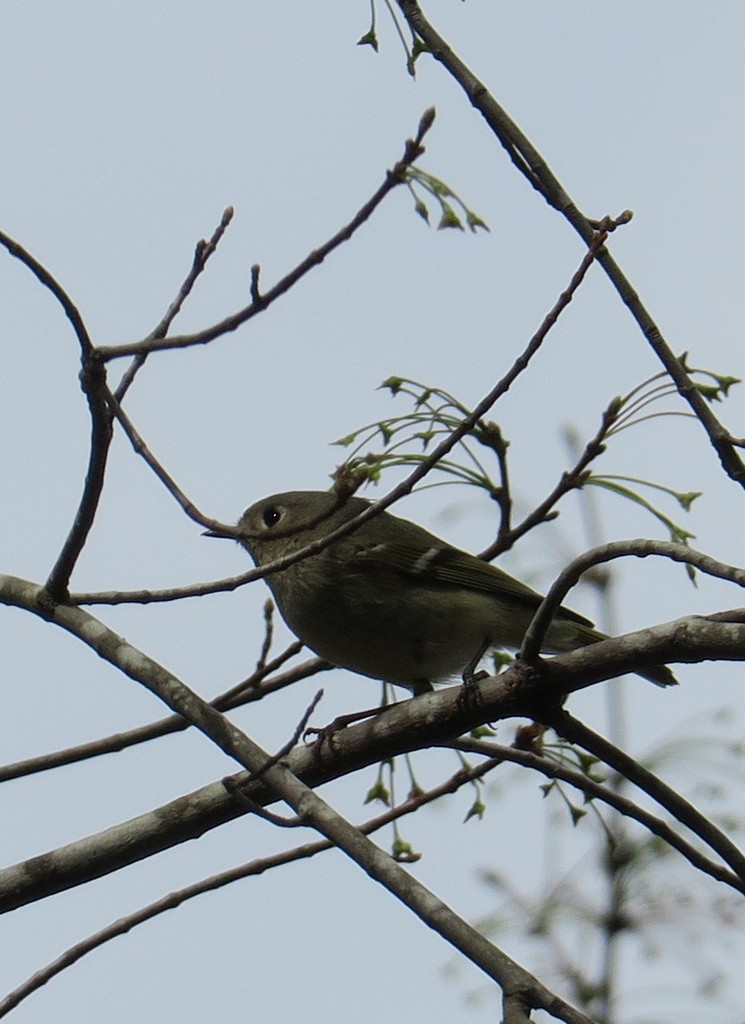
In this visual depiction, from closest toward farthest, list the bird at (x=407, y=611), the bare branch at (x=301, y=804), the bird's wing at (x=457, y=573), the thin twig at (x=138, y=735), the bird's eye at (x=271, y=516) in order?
the bare branch at (x=301, y=804), the thin twig at (x=138, y=735), the bird at (x=407, y=611), the bird's wing at (x=457, y=573), the bird's eye at (x=271, y=516)

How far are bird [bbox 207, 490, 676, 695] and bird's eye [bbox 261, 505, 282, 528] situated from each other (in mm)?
642

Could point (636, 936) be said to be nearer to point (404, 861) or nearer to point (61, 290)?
point (404, 861)

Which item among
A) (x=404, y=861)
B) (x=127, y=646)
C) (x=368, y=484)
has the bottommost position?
(x=404, y=861)

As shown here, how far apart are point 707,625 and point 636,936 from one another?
1.19 metres

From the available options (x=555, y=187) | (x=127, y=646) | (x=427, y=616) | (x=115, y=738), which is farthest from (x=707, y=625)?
(x=427, y=616)

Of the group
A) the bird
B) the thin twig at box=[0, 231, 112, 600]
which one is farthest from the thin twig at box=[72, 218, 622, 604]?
the bird

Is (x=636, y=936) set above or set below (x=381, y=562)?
below

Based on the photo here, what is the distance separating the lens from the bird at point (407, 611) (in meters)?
5.16

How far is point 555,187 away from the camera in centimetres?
343

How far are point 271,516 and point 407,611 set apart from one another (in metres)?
1.14

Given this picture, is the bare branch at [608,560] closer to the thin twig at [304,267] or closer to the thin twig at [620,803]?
the thin twig at [620,803]

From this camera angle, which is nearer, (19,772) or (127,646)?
(127,646)

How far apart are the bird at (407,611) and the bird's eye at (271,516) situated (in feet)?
→ 2.11

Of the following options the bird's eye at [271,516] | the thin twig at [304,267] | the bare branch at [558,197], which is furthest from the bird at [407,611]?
the thin twig at [304,267]
